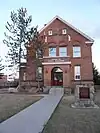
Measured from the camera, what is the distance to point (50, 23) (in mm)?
40812

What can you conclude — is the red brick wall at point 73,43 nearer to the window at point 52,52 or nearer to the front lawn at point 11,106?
the window at point 52,52

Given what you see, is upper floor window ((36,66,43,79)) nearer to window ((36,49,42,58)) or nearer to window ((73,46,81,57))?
window ((36,49,42,58))

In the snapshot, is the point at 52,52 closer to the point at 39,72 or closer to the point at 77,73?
the point at 39,72

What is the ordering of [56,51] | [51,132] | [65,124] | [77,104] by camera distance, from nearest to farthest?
[51,132] < [65,124] < [77,104] < [56,51]

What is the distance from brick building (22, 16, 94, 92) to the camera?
37.4 m

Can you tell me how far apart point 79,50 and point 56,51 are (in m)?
3.76

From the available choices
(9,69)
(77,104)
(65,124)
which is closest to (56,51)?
(9,69)

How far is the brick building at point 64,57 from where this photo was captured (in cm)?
3738

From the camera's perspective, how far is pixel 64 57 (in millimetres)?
37438

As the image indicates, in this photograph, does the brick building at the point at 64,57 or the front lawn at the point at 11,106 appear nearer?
the front lawn at the point at 11,106

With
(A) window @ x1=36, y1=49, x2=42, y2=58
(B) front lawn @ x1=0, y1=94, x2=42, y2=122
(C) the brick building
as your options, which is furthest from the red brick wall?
(B) front lawn @ x1=0, y1=94, x2=42, y2=122

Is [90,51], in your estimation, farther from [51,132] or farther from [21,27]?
[51,132]

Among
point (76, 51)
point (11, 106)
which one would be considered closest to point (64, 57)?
point (76, 51)

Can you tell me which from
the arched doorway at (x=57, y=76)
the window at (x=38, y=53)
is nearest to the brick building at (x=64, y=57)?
the arched doorway at (x=57, y=76)
